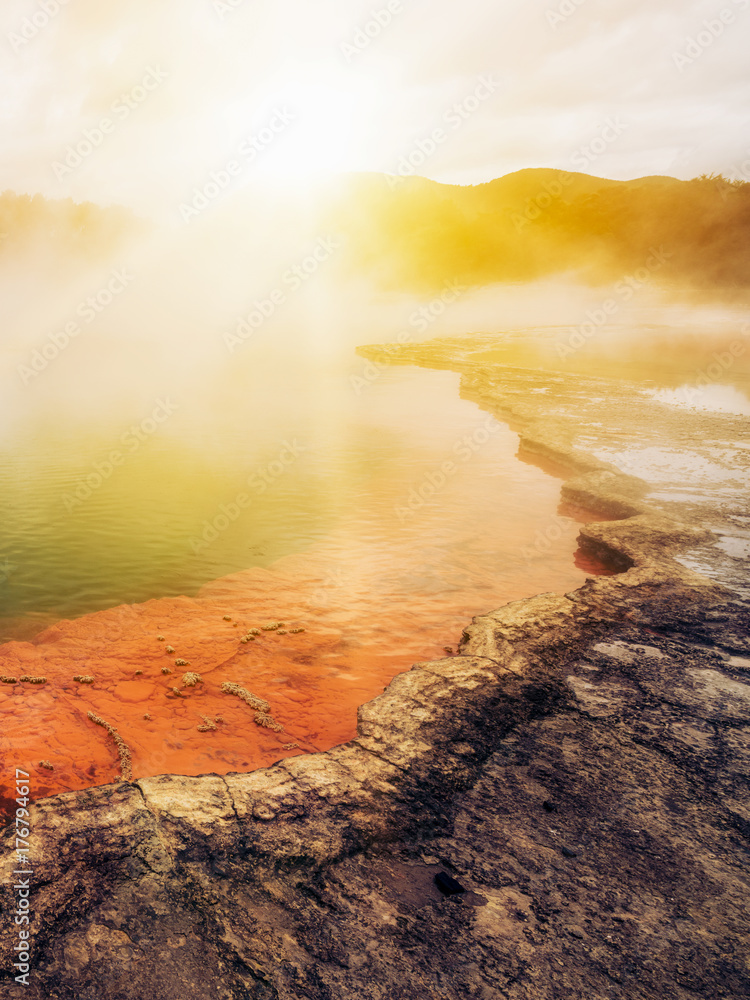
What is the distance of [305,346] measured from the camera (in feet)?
97.4

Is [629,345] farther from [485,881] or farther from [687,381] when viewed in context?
[485,881]

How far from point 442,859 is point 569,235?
244 feet

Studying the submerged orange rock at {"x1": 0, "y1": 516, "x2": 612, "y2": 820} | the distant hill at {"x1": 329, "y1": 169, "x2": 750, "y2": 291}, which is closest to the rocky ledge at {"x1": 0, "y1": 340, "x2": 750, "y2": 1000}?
the submerged orange rock at {"x1": 0, "y1": 516, "x2": 612, "y2": 820}

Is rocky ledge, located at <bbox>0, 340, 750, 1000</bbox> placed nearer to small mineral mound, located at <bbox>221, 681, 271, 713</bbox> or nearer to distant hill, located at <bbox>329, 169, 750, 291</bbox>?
small mineral mound, located at <bbox>221, 681, 271, 713</bbox>

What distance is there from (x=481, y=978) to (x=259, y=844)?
1134 millimetres

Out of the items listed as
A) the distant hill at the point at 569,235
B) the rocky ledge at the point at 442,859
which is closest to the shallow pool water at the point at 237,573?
the rocky ledge at the point at 442,859

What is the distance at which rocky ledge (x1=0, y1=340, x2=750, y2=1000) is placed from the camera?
7.46 feet

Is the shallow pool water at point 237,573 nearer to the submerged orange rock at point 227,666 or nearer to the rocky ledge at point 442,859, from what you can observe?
the submerged orange rock at point 227,666

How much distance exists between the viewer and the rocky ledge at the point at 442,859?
2.27 m

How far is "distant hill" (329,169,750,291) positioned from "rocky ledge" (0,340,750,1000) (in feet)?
161

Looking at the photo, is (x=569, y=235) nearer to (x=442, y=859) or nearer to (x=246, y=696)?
(x=246, y=696)

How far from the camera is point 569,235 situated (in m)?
66.4

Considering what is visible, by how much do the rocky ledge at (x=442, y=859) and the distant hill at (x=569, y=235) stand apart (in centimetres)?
4915

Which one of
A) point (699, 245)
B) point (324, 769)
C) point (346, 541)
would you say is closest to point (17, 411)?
point (346, 541)
